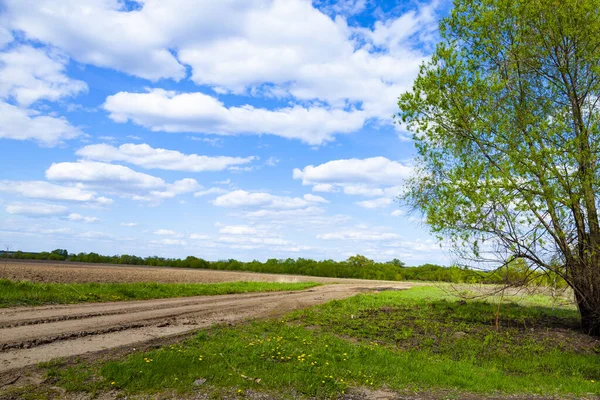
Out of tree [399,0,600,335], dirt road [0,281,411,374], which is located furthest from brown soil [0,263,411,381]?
tree [399,0,600,335]

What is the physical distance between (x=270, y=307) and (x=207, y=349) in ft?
38.7

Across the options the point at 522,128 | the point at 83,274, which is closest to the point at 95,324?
the point at 522,128

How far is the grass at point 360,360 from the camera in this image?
8.55 m

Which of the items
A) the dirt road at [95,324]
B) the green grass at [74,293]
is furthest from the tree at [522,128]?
the green grass at [74,293]

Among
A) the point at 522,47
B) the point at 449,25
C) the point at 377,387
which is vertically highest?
the point at 449,25

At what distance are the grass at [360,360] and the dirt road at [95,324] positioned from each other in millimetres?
1606

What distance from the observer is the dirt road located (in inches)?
419

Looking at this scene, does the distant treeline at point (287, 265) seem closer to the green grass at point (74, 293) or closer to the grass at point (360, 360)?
the green grass at point (74, 293)

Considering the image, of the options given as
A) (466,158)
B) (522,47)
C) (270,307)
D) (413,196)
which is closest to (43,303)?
(270,307)

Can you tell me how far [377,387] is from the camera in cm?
921

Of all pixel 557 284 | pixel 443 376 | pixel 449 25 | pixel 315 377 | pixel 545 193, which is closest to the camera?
pixel 315 377

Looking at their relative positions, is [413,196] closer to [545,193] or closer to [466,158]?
[466,158]

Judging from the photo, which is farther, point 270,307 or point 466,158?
point 270,307

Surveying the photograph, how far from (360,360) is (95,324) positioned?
9.10 meters
